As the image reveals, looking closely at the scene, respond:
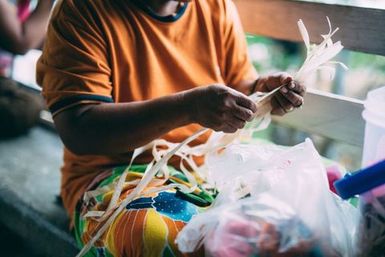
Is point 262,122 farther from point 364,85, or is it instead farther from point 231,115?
point 364,85

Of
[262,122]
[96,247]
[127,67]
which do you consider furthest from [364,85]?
[96,247]

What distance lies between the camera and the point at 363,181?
0.73 m

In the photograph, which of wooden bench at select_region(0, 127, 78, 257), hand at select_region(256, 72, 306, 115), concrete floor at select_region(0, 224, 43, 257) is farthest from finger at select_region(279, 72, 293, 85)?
concrete floor at select_region(0, 224, 43, 257)

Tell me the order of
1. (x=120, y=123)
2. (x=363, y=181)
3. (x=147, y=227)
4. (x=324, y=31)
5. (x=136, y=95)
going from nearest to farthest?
(x=363, y=181) → (x=147, y=227) → (x=120, y=123) → (x=136, y=95) → (x=324, y=31)

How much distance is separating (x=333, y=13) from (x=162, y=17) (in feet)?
1.41

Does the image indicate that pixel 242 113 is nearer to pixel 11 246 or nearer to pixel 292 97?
pixel 292 97

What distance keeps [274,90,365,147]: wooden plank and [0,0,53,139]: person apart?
80 cm

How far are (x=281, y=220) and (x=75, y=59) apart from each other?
1.77ft

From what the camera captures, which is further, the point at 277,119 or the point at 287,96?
the point at 277,119

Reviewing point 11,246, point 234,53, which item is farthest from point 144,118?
point 11,246

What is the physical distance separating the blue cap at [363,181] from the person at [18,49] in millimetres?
1070

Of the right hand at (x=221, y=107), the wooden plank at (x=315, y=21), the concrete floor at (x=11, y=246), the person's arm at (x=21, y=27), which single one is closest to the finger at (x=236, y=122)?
the right hand at (x=221, y=107)

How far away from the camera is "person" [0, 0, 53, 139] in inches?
57.7

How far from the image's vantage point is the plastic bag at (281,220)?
729 mm
